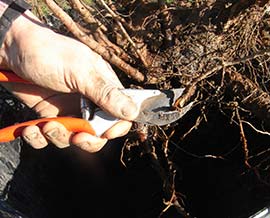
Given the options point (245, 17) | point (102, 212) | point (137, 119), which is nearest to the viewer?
point (137, 119)

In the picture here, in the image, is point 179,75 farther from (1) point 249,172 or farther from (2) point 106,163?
(2) point 106,163

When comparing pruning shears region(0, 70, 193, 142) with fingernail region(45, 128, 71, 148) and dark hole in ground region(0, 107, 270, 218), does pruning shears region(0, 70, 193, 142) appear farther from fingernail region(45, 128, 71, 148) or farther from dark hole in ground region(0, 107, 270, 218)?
dark hole in ground region(0, 107, 270, 218)

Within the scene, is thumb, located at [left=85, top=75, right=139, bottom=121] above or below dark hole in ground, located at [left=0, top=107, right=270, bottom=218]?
above

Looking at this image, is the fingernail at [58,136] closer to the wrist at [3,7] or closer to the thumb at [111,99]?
the thumb at [111,99]

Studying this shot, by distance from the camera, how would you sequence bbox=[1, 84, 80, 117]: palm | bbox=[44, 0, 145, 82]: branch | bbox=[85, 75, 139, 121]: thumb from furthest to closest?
bbox=[1, 84, 80, 117]: palm, bbox=[44, 0, 145, 82]: branch, bbox=[85, 75, 139, 121]: thumb

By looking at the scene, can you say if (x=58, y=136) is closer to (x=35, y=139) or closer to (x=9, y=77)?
(x=35, y=139)

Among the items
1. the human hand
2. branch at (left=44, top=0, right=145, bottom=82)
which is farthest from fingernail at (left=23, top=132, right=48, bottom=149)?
branch at (left=44, top=0, right=145, bottom=82)

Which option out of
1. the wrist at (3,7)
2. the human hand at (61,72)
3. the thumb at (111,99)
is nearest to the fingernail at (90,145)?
the human hand at (61,72)

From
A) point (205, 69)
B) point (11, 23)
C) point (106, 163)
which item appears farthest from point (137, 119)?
point (106, 163)
